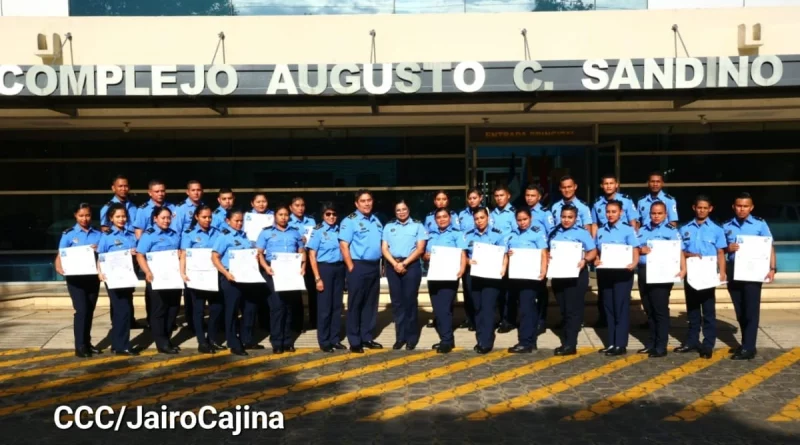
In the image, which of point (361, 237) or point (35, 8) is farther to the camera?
point (35, 8)

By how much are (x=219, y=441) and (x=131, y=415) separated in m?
0.99

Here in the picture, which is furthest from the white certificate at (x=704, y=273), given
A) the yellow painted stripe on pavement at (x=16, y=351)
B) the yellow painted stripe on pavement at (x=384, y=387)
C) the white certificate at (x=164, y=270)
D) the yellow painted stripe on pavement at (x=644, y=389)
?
the yellow painted stripe on pavement at (x=16, y=351)

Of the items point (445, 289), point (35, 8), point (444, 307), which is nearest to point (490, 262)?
point (445, 289)

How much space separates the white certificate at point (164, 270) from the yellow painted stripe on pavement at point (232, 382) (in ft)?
4.83

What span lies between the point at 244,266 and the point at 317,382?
162cm

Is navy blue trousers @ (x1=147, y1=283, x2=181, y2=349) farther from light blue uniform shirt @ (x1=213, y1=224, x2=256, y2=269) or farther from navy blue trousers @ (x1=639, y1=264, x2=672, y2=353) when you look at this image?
navy blue trousers @ (x1=639, y1=264, x2=672, y2=353)

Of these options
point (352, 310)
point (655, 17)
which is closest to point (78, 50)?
point (352, 310)

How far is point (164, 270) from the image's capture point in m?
7.52

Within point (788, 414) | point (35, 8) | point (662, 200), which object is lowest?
point (788, 414)

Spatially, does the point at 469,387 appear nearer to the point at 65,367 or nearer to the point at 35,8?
the point at 65,367

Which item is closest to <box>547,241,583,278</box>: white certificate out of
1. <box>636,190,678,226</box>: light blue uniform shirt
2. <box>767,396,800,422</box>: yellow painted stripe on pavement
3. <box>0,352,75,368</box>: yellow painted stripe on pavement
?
<box>636,190,678,226</box>: light blue uniform shirt

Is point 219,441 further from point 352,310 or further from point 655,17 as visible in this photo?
point 655,17

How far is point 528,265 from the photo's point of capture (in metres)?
7.48

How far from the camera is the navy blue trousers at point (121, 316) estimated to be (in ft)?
24.8
